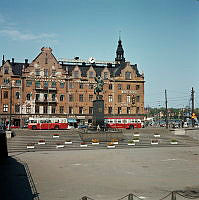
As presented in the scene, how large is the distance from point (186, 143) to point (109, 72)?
41.1 metres

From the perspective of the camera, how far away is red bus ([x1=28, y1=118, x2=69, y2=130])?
58125 millimetres

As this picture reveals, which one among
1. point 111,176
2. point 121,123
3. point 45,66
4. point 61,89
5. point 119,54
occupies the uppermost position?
point 119,54

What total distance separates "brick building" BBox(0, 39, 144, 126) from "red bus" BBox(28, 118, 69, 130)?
12247 mm

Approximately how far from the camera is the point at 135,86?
3088 inches

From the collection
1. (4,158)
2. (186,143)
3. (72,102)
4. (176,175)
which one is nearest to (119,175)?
(176,175)

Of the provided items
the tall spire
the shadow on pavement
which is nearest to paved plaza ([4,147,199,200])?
the shadow on pavement

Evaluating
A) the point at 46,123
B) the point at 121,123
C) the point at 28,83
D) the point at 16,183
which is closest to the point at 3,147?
the point at 16,183

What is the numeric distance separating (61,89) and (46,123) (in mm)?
17255

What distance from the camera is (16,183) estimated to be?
17.2 meters

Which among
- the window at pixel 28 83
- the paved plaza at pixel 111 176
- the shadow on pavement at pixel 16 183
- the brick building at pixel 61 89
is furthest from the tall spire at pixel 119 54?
the shadow on pavement at pixel 16 183

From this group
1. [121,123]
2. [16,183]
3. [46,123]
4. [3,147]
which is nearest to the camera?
[16,183]

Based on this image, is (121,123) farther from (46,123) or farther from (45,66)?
(45,66)

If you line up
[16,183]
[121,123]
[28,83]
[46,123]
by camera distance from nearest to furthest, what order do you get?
[16,183], [46,123], [121,123], [28,83]

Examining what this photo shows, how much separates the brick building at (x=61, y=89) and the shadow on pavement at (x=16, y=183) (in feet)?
153
